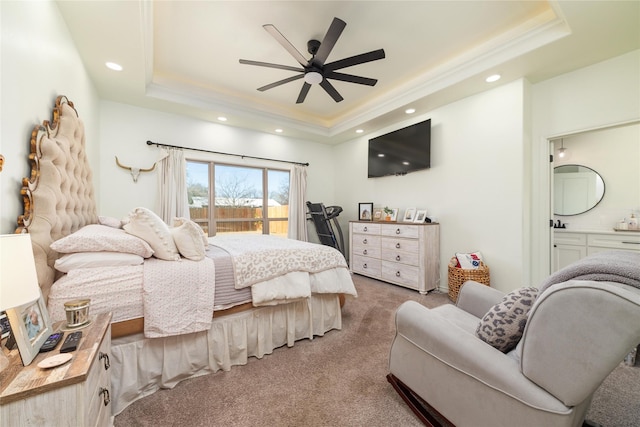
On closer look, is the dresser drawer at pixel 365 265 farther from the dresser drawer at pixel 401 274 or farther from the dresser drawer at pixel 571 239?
the dresser drawer at pixel 571 239

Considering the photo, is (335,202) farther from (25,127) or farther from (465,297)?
(25,127)

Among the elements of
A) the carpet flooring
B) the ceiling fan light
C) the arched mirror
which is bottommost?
the carpet flooring

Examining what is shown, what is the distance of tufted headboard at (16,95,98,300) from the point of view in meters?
1.33

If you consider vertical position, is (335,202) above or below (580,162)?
below

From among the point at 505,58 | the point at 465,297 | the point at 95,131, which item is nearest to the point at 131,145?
the point at 95,131

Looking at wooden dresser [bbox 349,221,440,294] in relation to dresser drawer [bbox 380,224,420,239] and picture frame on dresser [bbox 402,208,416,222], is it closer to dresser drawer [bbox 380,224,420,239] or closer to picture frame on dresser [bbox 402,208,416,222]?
dresser drawer [bbox 380,224,420,239]

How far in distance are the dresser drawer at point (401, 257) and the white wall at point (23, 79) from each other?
3622mm

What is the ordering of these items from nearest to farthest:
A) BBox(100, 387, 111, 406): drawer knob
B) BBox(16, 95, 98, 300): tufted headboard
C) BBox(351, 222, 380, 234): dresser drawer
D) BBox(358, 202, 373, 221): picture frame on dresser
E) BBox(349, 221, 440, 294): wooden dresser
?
BBox(100, 387, 111, 406): drawer knob < BBox(16, 95, 98, 300): tufted headboard < BBox(349, 221, 440, 294): wooden dresser < BBox(351, 222, 380, 234): dresser drawer < BBox(358, 202, 373, 221): picture frame on dresser

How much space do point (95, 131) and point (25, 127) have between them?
7.08ft

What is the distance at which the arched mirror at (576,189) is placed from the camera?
12.0 feet

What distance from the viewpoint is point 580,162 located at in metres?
3.81

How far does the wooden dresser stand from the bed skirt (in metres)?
1.66

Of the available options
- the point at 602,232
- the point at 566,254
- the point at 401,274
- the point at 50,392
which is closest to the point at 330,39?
the point at 50,392

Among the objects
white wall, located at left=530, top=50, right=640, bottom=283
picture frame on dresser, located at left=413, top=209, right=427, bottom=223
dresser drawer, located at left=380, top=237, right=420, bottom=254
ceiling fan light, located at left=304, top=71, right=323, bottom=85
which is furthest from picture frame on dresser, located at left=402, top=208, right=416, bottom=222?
ceiling fan light, located at left=304, top=71, right=323, bottom=85
